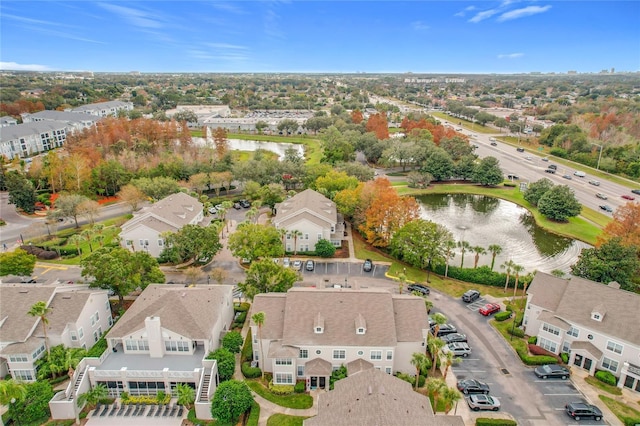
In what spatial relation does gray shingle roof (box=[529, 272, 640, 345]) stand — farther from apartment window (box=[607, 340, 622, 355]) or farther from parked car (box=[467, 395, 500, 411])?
parked car (box=[467, 395, 500, 411])

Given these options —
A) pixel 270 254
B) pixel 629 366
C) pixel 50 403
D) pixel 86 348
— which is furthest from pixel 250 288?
pixel 629 366

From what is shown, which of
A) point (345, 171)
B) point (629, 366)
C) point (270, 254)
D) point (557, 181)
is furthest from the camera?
point (557, 181)

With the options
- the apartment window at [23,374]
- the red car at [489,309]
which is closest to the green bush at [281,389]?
the apartment window at [23,374]

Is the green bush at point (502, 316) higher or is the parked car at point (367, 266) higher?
the parked car at point (367, 266)

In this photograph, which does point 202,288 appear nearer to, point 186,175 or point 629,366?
point 629,366

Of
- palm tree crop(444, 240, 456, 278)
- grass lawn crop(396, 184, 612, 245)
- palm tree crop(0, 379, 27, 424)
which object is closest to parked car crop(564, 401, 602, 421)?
palm tree crop(444, 240, 456, 278)

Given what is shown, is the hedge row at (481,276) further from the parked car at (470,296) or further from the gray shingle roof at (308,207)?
the gray shingle roof at (308,207)
